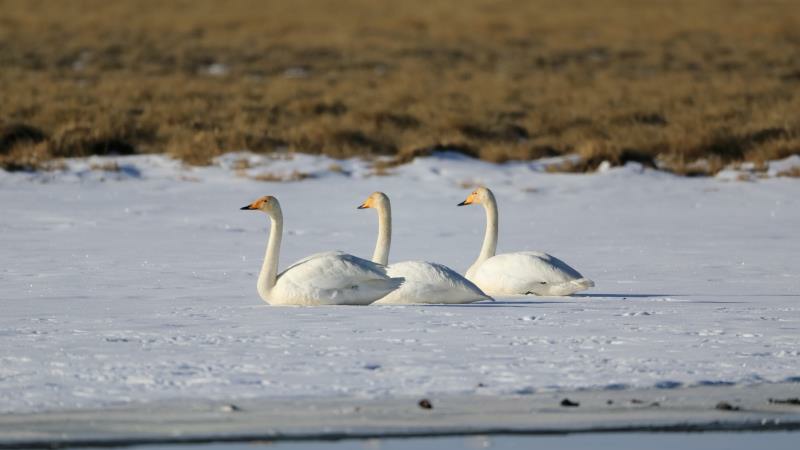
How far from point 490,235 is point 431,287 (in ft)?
5.96

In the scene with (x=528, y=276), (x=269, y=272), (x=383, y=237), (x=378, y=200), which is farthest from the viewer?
(x=378, y=200)

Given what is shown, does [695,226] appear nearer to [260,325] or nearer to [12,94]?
[260,325]

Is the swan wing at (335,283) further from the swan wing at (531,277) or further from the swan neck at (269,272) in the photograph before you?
the swan wing at (531,277)

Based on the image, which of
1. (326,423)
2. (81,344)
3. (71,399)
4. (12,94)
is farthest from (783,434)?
(12,94)

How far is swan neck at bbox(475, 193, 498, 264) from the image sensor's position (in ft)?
35.0

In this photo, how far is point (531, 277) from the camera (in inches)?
380

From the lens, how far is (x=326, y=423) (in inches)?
233

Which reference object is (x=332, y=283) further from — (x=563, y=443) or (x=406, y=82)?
(x=406, y=82)

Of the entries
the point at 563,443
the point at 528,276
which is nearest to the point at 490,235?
the point at 528,276

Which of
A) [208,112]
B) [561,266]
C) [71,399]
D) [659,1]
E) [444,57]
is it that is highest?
[659,1]

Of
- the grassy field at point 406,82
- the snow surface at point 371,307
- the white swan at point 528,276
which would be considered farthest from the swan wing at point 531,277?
the grassy field at point 406,82

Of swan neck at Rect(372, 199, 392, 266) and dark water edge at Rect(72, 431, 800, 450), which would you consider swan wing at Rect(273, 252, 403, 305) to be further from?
dark water edge at Rect(72, 431, 800, 450)

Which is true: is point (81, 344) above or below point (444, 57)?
below

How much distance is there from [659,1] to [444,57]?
22.3 m
